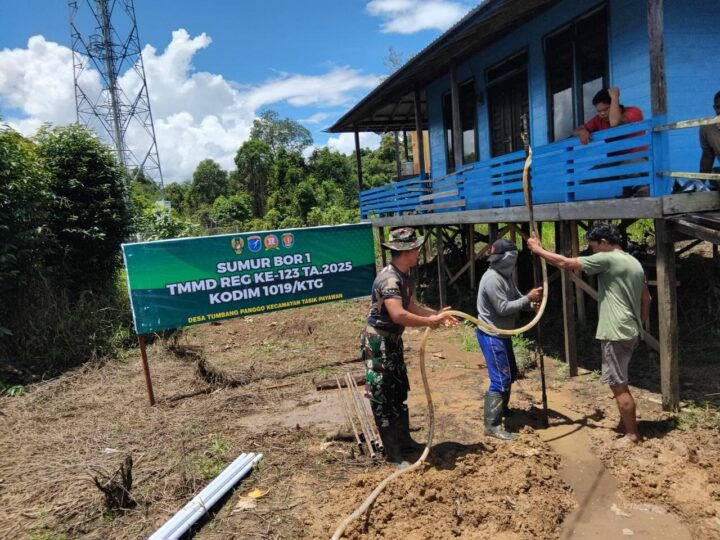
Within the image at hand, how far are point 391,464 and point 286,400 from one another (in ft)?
7.92

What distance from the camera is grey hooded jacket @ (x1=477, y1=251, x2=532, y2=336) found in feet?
14.3

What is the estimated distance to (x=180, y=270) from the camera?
20.8 ft

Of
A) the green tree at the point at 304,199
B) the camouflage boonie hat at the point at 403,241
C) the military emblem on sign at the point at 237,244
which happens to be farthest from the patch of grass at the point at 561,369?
the green tree at the point at 304,199

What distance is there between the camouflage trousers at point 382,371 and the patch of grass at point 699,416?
2.77m

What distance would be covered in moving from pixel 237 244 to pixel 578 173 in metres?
4.50

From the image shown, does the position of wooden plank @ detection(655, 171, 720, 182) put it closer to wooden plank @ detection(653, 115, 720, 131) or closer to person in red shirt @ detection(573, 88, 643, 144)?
wooden plank @ detection(653, 115, 720, 131)

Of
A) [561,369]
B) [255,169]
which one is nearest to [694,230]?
[561,369]

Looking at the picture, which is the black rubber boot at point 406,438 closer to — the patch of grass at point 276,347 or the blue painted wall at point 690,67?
the patch of grass at point 276,347

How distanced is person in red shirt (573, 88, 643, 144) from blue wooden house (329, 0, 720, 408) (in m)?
0.17

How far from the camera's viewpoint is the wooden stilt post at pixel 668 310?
15.7ft

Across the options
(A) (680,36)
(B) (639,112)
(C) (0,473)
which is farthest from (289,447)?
(A) (680,36)

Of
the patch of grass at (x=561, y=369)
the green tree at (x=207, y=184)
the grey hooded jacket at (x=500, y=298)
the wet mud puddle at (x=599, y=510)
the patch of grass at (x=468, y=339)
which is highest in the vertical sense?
the green tree at (x=207, y=184)

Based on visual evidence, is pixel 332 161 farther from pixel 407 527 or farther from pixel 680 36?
pixel 407 527

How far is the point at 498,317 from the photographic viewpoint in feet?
14.6
